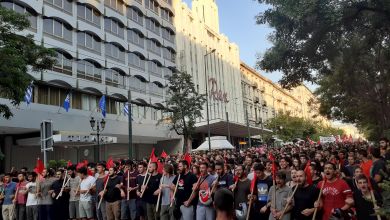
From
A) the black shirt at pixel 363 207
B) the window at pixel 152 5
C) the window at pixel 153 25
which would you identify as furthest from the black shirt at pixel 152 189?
the window at pixel 152 5

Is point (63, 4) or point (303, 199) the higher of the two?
point (63, 4)

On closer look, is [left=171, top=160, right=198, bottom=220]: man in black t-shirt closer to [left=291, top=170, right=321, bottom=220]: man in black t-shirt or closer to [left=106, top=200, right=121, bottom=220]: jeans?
[left=106, top=200, right=121, bottom=220]: jeans

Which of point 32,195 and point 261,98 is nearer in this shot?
point 32,195

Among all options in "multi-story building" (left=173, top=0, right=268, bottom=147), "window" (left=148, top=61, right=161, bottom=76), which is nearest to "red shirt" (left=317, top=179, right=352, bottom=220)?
"multi-story building" (left=173, top=0, right=268, bottom=147)

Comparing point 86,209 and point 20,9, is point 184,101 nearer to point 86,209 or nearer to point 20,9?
point 20,9

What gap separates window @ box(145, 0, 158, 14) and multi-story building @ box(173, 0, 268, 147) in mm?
4148

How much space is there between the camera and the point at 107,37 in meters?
35.9

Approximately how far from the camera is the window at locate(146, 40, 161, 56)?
42.6 m

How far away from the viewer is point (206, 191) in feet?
26.4

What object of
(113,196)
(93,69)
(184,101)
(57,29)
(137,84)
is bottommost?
(113,196)

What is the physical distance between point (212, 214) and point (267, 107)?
73.9m

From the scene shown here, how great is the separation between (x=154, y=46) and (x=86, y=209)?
34771 millimetres

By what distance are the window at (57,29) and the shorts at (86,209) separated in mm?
21772

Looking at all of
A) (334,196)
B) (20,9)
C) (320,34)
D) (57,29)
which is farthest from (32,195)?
(57,29)
